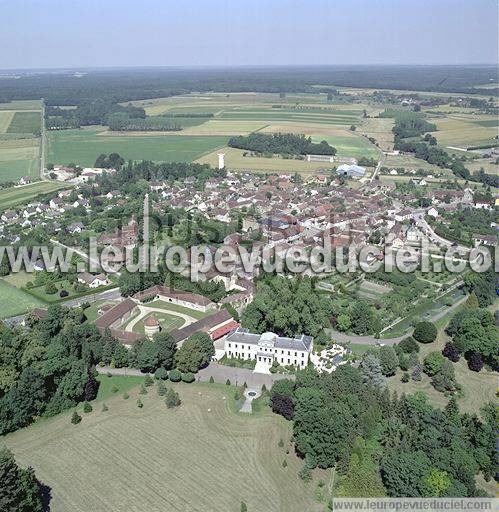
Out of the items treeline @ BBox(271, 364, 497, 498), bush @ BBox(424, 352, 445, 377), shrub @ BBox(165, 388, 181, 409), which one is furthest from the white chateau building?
bush @ BBox(424, 352, 445, 377)

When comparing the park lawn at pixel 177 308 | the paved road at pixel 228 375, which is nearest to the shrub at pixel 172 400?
the paved road at pixel 228 375

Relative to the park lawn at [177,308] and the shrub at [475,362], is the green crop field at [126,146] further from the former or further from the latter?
the shrub at [475,362]

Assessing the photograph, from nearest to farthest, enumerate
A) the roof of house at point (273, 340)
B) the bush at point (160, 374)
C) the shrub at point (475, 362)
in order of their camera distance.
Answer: the bush at point (160, 374) < the shrub at point (475, 362) < the roof of house at point (273, 340)

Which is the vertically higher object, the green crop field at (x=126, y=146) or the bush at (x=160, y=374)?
the green crop field at (x=126, y=146)

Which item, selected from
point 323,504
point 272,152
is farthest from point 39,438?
point 272,152

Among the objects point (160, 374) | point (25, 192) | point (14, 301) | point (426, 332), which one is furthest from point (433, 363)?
point (25, 192)

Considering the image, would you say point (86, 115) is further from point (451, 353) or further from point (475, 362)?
point (475, 362)
